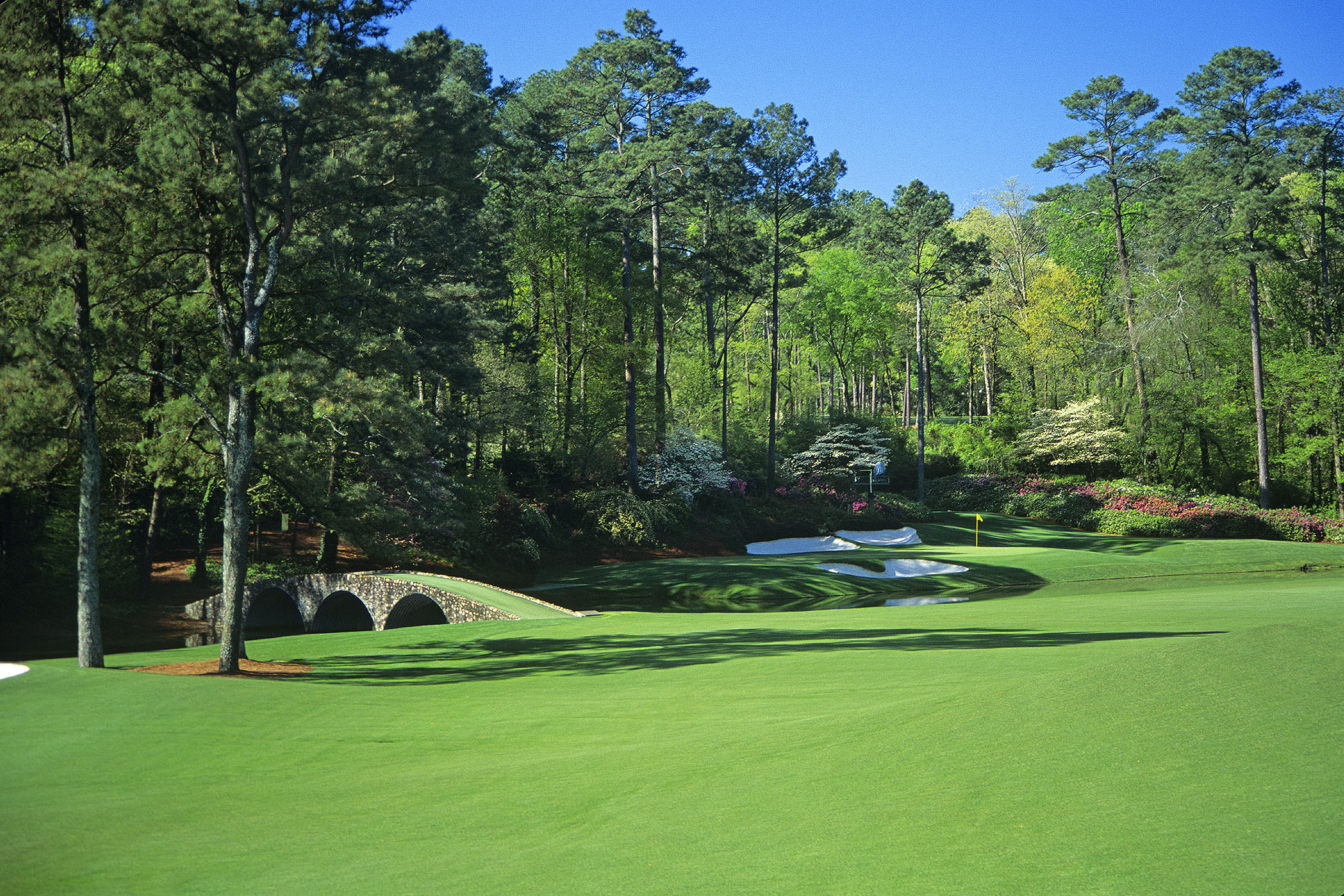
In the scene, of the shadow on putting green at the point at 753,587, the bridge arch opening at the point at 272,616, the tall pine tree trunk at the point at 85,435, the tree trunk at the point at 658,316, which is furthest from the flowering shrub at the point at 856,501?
the tall pine tree trunk at the point at 85,435

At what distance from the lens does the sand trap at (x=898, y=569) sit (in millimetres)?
29345

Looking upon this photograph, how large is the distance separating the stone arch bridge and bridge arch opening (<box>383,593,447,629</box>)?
0.02m

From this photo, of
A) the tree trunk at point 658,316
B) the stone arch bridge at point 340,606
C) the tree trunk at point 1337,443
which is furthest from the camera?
the tree trunk at point 1337,443

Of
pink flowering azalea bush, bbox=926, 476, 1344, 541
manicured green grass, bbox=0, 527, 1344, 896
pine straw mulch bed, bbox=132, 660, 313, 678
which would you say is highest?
pink flowering azalea bush, bbox=926, 476, 1344, 541

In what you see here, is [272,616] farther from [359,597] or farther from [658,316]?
[658,316]

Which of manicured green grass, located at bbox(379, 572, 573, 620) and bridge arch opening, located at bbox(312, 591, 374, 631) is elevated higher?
manicured green grass, located at bbox(379, 572, 573, 620)

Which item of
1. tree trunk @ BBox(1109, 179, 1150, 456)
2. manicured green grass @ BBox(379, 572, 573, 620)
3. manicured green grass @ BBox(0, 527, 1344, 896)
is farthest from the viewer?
tree trunk @ BBox(1109, 179, 1150, 456)

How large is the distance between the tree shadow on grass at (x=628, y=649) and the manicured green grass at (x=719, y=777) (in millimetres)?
754

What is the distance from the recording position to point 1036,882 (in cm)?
362

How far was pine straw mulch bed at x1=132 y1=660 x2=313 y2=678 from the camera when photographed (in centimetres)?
1415

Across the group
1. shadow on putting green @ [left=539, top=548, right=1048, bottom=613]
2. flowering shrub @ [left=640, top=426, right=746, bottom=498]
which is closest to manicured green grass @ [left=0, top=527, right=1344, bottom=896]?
shadow on putting green @ [left=539, top=548, right=1048, bottom=613]

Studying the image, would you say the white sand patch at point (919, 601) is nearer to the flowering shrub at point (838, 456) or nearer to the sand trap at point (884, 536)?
the sand trap at point (884, 536)

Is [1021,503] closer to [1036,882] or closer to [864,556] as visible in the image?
[864,556]

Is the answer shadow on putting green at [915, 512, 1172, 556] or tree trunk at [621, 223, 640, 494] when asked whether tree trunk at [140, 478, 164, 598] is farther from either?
shadow on putting green at [915, 512, 1172, 556]
